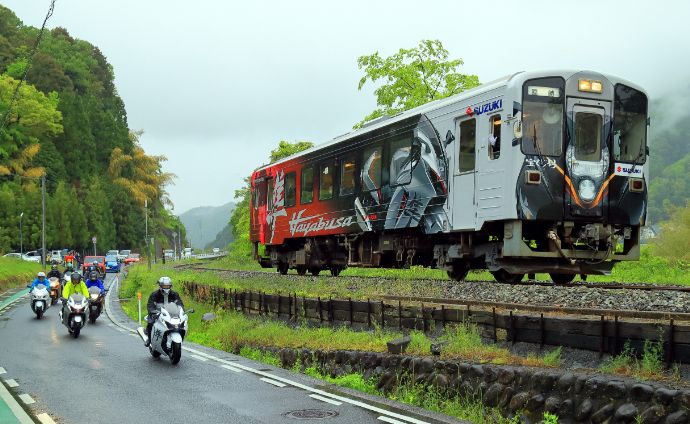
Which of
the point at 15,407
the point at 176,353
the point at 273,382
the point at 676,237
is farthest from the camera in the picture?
the point at 676,237

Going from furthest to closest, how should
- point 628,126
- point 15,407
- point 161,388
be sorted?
1. point 628,126
2. point 161,388
3. point 15,407

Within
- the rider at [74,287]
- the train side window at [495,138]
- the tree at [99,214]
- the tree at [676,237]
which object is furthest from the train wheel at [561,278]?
the tree at [99,214]

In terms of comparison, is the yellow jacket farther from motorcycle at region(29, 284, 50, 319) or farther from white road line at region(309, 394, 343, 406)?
white road line at region(309, 394, 343, 406)

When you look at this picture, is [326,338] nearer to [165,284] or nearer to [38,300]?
[165,284]

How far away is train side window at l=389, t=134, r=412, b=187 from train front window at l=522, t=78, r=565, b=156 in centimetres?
401

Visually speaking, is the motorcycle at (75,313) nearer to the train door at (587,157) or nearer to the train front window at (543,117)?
the train front window at (543,117)

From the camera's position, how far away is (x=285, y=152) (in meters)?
58.1

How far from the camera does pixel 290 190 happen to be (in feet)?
81.0

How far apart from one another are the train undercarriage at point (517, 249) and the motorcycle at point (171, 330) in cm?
632

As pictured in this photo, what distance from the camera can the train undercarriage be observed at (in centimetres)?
1427

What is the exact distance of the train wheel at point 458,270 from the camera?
17203mm

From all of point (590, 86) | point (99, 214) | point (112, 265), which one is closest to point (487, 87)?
point (590, 86)

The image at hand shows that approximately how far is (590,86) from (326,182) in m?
9.28

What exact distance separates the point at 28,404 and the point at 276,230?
16.7 meters
